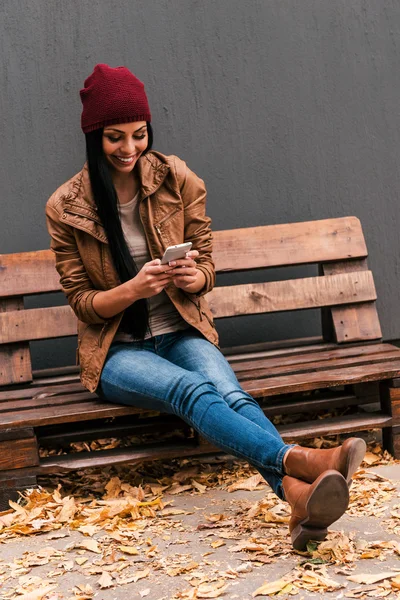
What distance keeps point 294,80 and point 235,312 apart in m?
1.33

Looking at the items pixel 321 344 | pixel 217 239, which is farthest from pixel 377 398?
pixel 217 239

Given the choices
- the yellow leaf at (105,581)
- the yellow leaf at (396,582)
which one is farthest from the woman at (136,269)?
the yellow leaf at (396,582)

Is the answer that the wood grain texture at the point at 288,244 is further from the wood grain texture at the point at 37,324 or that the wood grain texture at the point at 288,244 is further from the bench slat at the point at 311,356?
the wood grain texture at the point at 37,324

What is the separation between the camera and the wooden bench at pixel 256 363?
357cm

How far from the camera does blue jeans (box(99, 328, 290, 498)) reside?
3.03m

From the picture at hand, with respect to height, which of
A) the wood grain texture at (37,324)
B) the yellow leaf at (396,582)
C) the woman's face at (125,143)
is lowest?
the yellow leaf at (396,582)

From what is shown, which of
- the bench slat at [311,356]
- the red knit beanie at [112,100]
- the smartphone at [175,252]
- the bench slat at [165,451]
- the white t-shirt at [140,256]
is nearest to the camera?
the smartphone at [175,252]

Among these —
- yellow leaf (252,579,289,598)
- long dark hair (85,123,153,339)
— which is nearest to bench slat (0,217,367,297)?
long dark hair (85,123,153,339)

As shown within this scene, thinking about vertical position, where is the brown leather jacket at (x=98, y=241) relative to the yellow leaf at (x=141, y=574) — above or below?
above

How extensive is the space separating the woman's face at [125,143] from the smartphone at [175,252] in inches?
18.4

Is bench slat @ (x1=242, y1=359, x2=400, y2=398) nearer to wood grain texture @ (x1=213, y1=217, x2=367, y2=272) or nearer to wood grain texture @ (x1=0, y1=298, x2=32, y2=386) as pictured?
wood grain texture @ (x1=213, y1=217, x2=367, y2=272)

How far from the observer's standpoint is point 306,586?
8.54 ft

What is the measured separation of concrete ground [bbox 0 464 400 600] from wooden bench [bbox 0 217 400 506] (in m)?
0.40

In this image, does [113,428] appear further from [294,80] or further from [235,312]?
[294,80]
